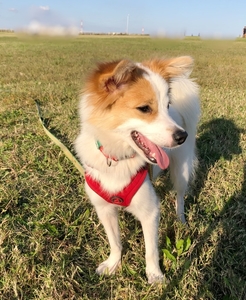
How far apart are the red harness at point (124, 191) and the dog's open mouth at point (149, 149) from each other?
0.19 m

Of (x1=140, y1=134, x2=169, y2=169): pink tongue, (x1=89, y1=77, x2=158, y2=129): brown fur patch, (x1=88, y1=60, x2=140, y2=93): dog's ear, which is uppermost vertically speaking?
(x1=88, y1=60, x2=140, y2=93): dog's ear

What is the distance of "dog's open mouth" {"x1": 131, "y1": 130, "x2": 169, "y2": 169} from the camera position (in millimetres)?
1954

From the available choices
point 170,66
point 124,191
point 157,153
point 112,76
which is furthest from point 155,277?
point 170,66

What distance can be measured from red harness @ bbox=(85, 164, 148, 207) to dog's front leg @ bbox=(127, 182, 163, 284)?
0.12ft

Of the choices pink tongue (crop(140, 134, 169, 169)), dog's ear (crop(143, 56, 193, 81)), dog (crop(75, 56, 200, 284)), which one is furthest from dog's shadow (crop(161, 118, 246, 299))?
dog's ear (crop(143, 56, 193, 81))

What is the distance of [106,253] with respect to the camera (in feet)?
7.74

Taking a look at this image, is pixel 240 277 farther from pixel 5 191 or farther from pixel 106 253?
pixel 5 191

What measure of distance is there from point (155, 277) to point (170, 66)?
1.49 m

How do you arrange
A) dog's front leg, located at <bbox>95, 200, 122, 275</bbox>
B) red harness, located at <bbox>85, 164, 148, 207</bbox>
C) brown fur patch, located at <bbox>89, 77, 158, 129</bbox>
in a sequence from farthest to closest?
1. dog's front leg, located at <bbox>95, 200, 122, 275</bbox>
2. red harness, located at <bbox>85, 164, 148, 207</bbox>
3. brown fur patch, located at <bbox>89, 77, 158, 129</bbox>

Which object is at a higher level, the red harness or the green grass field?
the red harness

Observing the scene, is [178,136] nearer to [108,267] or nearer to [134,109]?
[134,109]

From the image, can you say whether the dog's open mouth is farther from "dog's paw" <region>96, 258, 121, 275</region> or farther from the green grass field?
"dog's paw" <region>96, 258, 121, 275</region>

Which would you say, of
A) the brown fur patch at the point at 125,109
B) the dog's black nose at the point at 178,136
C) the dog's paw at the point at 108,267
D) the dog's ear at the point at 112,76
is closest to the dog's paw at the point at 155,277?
the dog's paw at the point at 108,267

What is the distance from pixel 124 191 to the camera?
2.06m
